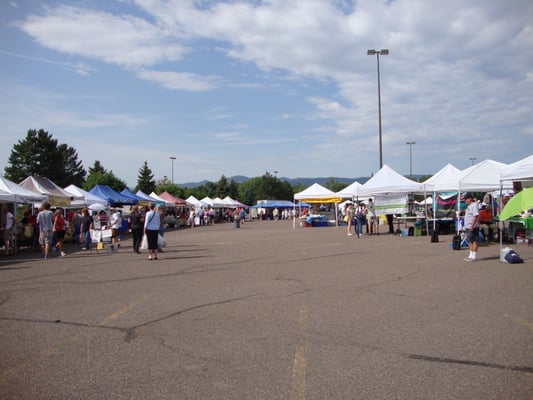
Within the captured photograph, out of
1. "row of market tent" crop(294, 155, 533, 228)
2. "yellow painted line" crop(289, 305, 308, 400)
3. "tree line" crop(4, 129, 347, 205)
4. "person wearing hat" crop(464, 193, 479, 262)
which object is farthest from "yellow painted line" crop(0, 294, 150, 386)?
"tree line" crop(4, 129, 347, 205)

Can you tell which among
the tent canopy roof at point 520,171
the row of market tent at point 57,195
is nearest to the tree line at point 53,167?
the row of market tent at point 57,195

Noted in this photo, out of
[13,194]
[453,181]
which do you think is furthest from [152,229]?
[453,181]

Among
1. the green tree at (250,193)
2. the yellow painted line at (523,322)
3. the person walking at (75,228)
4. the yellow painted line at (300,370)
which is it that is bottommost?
the yellow painted line at (300,370)

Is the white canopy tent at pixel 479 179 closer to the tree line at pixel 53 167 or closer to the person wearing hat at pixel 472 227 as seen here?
the person wearing hat at pixel 472 227

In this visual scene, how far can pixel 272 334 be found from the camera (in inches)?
231

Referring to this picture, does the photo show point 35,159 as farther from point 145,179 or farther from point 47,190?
point 47,190

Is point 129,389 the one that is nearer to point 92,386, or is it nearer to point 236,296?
point 92,386

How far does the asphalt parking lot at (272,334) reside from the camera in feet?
13.9

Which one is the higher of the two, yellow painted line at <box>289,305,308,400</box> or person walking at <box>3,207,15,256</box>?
person walking at <box>3,207,15,256</box>

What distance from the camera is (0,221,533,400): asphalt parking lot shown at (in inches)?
167

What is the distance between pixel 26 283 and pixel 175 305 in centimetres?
459

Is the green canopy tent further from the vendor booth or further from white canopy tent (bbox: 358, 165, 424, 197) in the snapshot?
the vendor booth

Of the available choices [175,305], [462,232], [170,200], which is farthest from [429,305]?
[170,200]

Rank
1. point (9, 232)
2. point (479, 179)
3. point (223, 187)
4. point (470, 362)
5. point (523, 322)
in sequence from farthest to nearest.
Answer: point (223, 187) < point (479, 179) < point (9, 232) < point (523, 322) < point (470, 362)
